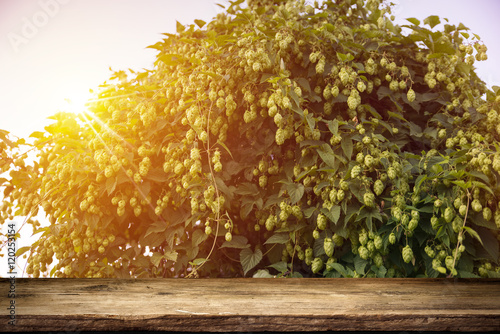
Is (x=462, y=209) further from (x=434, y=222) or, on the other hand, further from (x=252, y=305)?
(x=252, y=305)

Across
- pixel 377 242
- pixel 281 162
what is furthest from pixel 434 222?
pixel 281 162

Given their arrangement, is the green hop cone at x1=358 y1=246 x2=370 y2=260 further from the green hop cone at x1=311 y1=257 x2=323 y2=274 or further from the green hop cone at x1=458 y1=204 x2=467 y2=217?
the green hop cone at x1=458 y1=204 x2=467 y2=217

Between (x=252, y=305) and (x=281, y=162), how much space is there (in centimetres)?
103

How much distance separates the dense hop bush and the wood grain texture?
31 centimetres

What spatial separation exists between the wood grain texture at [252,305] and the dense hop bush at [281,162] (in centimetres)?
31

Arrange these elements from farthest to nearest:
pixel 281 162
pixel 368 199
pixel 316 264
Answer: pixel 281 162
pixel 316 264
pixel 368 199

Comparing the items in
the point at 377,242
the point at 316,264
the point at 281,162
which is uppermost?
the point at 281,162

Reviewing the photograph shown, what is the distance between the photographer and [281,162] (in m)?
1.89

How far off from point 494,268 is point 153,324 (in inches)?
51.8

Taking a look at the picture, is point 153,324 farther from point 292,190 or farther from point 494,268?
point 494,268

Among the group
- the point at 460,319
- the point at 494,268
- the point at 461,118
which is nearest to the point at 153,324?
the point at 460,319

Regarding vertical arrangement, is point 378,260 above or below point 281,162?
below

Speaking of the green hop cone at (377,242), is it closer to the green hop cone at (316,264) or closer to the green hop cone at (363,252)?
the green hop cone at (363,252)

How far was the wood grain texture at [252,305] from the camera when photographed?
0.84 m
